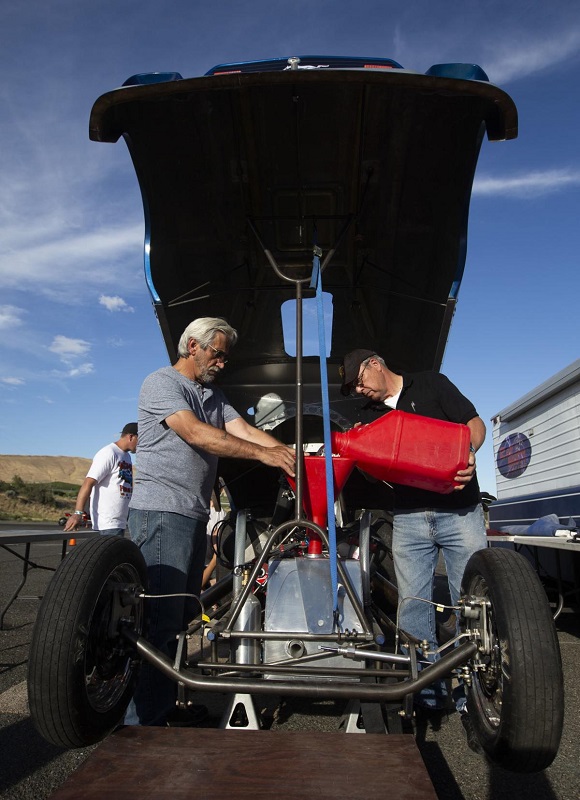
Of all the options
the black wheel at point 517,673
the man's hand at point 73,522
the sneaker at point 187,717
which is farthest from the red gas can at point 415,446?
the man's hand at point 73,522

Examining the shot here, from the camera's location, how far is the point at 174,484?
304 centimetres

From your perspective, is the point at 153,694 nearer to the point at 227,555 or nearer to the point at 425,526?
the point at 425,526

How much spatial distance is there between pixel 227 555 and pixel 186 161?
10.6 feet

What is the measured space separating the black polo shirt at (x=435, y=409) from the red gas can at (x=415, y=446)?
566 millimetres

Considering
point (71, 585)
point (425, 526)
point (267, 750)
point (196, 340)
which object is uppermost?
point (196, 340)

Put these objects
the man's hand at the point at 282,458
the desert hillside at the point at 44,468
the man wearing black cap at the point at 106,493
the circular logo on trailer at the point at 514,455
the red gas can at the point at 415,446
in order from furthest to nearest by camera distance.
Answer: the desert hillside at the point at 44,468 → the circular logo on trailer at the point at 514,455 → the man wearing black cap at the point at 106,493 → the man's hand at the point at 282,458 → the red gas can at the point at 415,446

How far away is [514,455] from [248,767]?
6.72 meters

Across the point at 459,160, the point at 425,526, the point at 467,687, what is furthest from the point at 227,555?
the point at 459,160

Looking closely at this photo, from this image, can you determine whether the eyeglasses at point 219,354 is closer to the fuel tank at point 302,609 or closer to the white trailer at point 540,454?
the fuel tank at point 302,609

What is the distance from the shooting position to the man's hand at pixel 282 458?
2.91 metres

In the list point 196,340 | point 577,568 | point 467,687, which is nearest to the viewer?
point 467,687

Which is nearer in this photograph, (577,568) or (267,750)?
(267,750)

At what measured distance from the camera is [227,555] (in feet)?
17.1

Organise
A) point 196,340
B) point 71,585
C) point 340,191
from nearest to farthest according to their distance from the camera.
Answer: point 71,585 < point 196,340 < point 340,191
